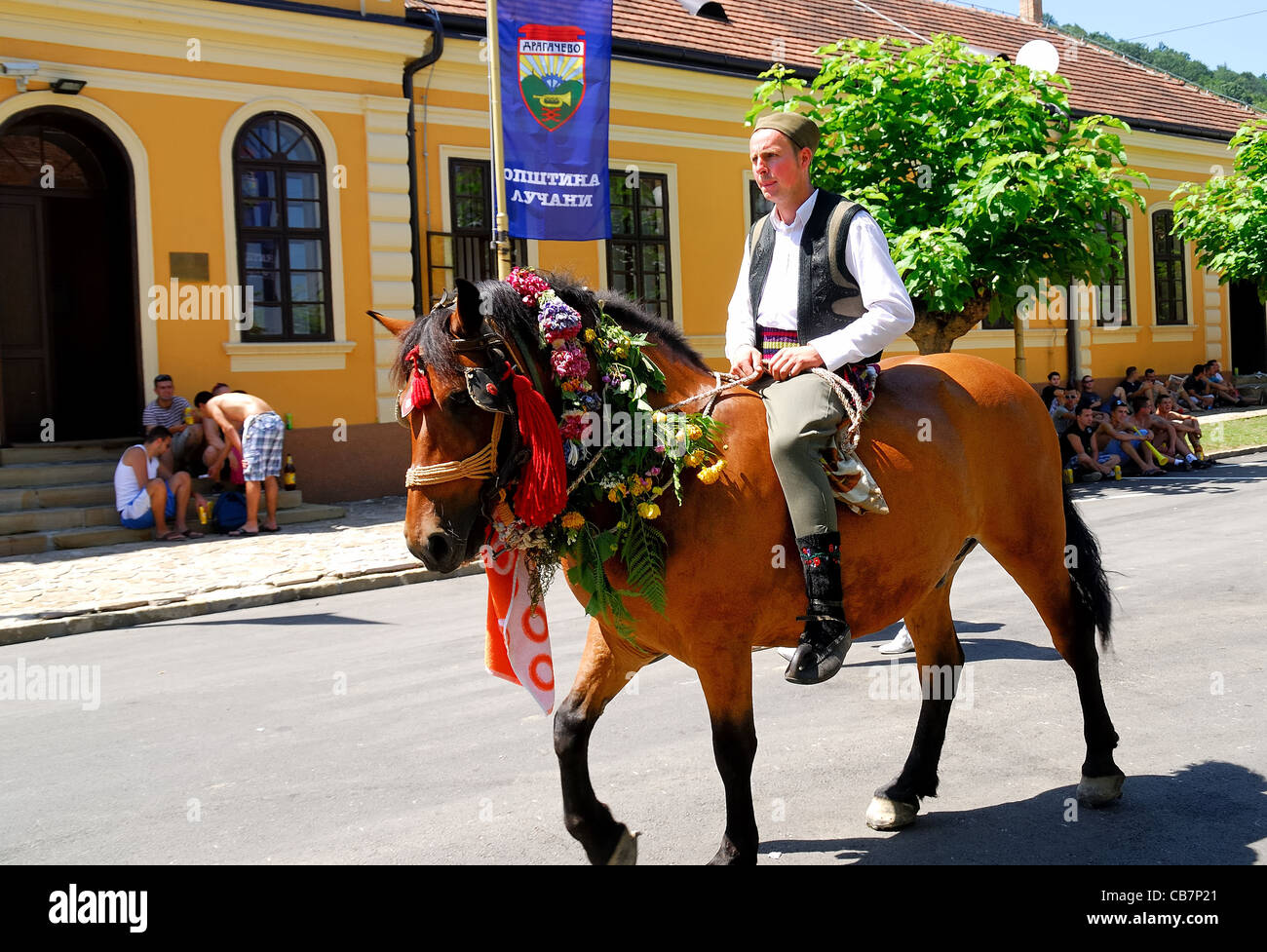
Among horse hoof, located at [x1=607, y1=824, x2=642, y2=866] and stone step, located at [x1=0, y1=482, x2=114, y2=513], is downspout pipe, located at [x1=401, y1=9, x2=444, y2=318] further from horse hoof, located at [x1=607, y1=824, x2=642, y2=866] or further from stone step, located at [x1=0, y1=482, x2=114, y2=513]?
horse hoof, located at [x1=607, y1=824, x2=642, y2=866]

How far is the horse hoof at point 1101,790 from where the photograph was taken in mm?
4492

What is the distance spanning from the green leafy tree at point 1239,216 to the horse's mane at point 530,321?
63.1ft

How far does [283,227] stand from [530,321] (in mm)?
12869

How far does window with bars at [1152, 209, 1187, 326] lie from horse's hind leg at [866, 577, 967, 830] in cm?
2644

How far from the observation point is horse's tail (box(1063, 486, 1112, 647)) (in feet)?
16.3

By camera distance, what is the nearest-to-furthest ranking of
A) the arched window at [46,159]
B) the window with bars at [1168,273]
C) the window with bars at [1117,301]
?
the arched window at [46,159]
the window with bars at [1117,301]
the window with bars at [1168,273]

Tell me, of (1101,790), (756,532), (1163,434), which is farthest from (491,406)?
(1163,434)

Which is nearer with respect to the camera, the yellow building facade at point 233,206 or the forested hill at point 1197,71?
the yellow building facade at point 233,206

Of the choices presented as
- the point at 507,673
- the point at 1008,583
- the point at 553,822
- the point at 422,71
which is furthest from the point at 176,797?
the point at 422,71

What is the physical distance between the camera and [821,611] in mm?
3727

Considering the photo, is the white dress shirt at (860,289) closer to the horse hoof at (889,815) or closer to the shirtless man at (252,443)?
the horse hoof at (889,815)

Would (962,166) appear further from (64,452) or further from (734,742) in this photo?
(734,742)

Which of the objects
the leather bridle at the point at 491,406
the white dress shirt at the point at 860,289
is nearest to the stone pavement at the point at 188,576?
the white dress shirt at the point at 860,289

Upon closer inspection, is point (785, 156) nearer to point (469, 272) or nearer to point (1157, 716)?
point (1157, 716)
